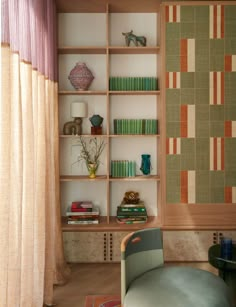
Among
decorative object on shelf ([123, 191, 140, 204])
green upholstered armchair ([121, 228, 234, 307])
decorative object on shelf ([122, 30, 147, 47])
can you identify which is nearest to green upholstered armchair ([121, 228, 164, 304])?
green upholstered armchair ([121, 228, 234, 307])

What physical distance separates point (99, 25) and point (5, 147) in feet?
9.49

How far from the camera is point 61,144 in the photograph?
464 cm

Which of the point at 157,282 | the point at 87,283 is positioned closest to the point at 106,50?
the point at 87,283

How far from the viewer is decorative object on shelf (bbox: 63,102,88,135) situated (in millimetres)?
4395

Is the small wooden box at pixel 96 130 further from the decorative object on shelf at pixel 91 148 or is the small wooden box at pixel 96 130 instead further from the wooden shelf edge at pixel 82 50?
the wooden shelf edge at pixel 82 50

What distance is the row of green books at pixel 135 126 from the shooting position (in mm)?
4434

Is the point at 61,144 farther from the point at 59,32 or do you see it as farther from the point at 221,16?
the point at 221,16

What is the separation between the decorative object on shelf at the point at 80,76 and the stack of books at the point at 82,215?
1.28 m

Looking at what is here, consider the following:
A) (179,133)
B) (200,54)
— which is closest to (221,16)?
(200,54)

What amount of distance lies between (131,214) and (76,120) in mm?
1189

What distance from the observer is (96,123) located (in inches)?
175

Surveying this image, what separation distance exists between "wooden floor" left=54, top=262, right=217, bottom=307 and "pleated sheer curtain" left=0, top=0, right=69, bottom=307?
14 centimetres

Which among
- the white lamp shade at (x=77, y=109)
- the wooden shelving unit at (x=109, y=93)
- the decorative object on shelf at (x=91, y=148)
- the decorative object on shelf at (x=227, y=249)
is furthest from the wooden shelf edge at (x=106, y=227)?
the decorative object on shelf at (x=227, y=249)

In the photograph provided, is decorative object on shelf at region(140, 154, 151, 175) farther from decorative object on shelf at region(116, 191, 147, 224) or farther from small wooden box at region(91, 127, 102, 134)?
small wooden box at region(91, 127, 102, 134)
